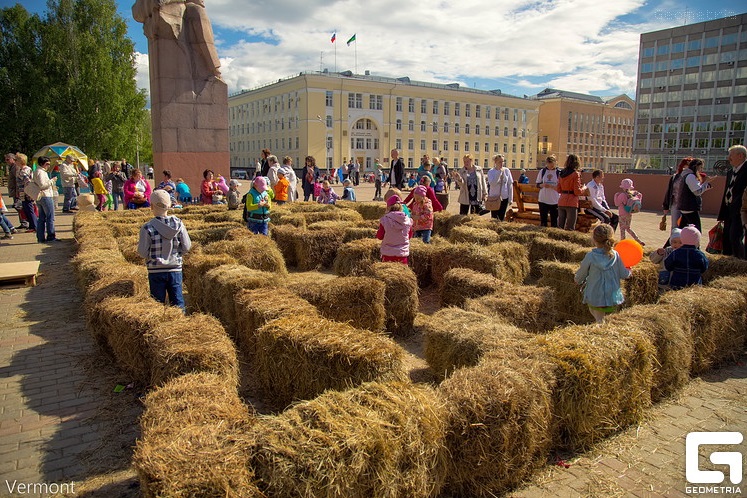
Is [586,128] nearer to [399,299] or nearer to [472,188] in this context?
[472,188]

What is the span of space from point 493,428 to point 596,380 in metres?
1.21

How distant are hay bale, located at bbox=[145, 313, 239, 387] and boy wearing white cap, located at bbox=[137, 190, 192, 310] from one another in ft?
5.79

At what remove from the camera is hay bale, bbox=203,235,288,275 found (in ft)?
28.8

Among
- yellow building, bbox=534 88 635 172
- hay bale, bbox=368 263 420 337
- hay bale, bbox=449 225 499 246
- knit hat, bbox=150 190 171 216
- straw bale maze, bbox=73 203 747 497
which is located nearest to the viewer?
straw bale maze, bbox=73 203 747 497

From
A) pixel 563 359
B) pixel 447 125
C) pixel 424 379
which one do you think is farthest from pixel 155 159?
pixel 447 125

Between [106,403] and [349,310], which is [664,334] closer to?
[349,310]

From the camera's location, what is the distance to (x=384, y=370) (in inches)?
165

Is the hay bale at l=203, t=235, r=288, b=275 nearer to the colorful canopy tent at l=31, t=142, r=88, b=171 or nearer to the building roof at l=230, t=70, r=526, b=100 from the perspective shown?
the colorful canopy tent at l=31, t=142, r=88, b=171

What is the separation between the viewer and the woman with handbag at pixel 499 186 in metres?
12.8

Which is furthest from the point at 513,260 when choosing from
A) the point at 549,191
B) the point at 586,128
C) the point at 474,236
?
the point at 586,128

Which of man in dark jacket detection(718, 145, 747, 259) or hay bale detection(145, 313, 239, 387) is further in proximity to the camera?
man in dark jacket detection(718, 145, 747, 259)

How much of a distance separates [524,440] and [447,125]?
8512 cm

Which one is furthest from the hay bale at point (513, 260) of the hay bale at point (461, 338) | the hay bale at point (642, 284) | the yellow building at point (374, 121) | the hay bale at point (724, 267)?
the yellow building at point (374, 121)

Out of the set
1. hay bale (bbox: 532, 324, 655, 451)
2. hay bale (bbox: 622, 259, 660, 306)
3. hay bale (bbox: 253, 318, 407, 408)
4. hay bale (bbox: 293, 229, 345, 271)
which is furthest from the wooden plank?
hay bale (bbox: 622, 259, 660, 306)
